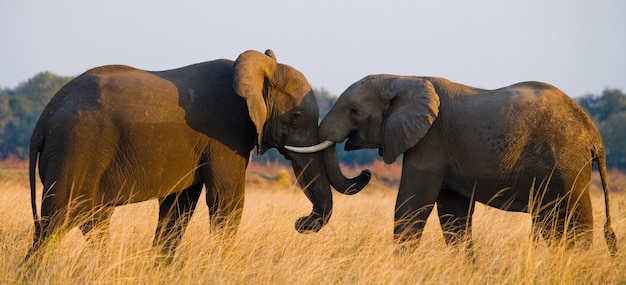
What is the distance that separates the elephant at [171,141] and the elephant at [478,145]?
463 millimetres

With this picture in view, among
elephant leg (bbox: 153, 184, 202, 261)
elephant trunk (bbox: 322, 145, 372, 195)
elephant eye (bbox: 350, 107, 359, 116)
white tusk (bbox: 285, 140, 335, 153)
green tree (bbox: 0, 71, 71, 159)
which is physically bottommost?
green tree (bbox: 0, 71, 71, 159)

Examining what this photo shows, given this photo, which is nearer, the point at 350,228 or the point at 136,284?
the point at 136,284

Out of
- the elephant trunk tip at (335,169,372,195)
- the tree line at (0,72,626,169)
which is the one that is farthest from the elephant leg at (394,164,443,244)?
the tree line at (0,72,626,169)

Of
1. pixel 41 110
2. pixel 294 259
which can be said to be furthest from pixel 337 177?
pixel 41 110

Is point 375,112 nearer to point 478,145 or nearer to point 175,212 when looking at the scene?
point 478,145

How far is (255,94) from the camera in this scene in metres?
8.29

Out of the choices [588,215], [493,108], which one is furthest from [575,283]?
[493,108]

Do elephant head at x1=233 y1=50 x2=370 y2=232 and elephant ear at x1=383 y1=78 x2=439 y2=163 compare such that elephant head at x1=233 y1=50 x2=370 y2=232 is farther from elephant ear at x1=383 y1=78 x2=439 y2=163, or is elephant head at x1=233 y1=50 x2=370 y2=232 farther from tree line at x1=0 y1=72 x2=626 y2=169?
tree line at x1=0 y1=72 x2=626 y2=169

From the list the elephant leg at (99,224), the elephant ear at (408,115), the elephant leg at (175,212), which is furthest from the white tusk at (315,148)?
the elephant leg at (99,224)

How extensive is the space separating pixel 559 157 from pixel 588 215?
57 centimetres

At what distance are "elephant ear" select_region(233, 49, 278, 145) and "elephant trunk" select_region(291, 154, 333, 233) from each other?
52 centimetres

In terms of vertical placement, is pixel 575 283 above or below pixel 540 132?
below

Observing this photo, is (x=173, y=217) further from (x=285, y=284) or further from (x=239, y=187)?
(x=285, y=284)

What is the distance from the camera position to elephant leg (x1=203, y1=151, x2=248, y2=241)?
8.20 m
